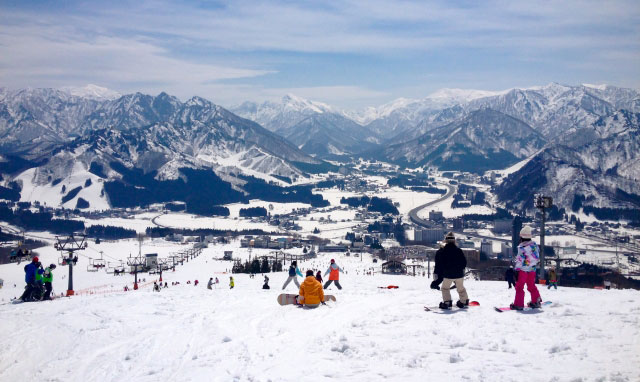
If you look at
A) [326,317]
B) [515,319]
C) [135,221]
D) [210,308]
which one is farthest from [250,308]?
[135,221]

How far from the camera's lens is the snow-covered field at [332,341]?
1122 cm

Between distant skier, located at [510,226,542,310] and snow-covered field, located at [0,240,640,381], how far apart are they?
562mm

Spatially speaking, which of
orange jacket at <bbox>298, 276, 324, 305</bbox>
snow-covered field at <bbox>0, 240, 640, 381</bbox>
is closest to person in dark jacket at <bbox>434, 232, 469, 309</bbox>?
snow-covered field at <bbox>0, 240, 640, 381</bbox>

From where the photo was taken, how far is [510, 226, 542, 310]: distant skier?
52.3 feet

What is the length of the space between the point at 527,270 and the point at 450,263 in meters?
2.31

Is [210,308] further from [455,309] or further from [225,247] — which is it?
[225,247]

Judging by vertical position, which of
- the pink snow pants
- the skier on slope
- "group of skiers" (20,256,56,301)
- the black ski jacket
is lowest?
"group of skiers" (20,256,56,301)

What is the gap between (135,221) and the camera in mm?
181750

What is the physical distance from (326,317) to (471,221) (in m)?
151

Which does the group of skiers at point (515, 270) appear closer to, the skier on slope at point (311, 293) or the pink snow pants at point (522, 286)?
the pink snow pants at point (522, 286)

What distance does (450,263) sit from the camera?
55.0 ft

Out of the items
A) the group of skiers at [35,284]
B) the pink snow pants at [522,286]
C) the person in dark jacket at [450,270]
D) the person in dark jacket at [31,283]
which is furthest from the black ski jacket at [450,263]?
the person in dark jacket at [31,283]

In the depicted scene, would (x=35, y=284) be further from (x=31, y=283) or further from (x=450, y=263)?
(x=450, y=263)

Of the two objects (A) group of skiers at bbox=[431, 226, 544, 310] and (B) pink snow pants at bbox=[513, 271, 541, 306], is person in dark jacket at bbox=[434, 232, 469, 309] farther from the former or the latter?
(B) pink snow pants at bbox=[513, 271, 541, 306]
